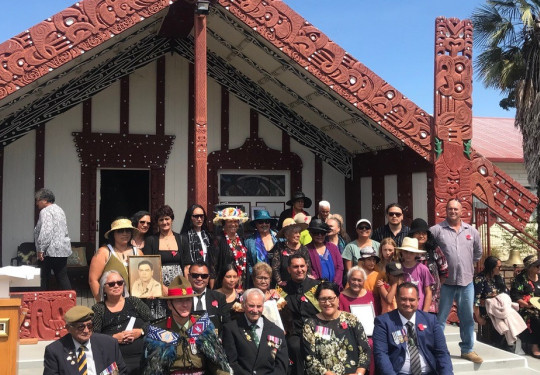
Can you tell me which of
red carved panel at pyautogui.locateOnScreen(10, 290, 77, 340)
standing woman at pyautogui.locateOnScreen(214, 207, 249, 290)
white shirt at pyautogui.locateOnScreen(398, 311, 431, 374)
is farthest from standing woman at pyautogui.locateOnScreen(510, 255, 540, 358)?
red carved panel at pyautogui.locateOnScreen(10, 290, 77, 340)

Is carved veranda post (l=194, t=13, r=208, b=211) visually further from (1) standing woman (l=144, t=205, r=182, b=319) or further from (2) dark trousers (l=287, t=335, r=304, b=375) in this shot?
(2) dark trousers (l=287, t=335, r=304, b=375)

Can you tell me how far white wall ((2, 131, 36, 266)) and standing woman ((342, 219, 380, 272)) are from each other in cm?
574

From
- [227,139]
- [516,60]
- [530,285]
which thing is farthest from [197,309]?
[516,60]

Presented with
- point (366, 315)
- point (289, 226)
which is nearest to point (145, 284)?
point (289, 226)

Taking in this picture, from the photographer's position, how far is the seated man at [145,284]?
20.2 feet

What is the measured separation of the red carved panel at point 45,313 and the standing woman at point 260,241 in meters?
2.06

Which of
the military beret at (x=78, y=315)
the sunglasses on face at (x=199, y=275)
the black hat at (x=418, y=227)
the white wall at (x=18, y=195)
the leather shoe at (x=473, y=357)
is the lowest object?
the leather shoe at (x=473, y=357)

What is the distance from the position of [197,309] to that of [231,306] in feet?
1.16

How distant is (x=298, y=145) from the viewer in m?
11.7

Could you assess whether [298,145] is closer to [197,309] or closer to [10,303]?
[197,309]

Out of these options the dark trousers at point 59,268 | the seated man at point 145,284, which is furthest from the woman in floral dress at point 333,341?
the dark trousers at point 59,268

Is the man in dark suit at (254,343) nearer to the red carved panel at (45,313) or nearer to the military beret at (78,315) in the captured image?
the military beret at (78,315)

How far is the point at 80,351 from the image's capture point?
4.49 meters

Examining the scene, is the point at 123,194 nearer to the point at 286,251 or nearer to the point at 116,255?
the point at 116,255
